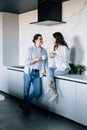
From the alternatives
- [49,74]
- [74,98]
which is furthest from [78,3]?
[74,98]

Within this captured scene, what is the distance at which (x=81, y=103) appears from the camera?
10.3 feet

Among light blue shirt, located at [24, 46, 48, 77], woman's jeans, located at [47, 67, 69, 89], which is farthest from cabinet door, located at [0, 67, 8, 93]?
woman's jeans, located at [47, 67, 69, 89]

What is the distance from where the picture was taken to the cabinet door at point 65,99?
3.29 m

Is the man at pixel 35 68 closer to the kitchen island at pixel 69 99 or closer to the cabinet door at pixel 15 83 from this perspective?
the kitchen island at pixel 69 99

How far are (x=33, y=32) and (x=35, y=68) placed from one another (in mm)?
1409

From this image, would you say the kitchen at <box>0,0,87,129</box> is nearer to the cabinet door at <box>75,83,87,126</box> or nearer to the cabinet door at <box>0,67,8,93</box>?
the cabinet door at <box>0,67,8,93</box>

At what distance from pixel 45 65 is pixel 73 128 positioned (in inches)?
45.3

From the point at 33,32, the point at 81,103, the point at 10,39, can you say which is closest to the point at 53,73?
the point at 81,103

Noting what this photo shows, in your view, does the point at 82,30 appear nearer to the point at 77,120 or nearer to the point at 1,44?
the point at 77,120

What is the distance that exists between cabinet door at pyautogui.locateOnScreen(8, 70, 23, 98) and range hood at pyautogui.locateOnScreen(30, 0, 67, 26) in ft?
3.72

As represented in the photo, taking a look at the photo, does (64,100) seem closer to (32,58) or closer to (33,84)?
(33,84)

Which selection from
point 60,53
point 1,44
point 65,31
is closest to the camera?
point 60,53

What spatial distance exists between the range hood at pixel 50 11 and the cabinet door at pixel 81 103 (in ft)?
4.45

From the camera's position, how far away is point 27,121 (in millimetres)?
3395
